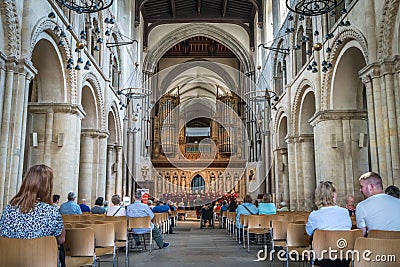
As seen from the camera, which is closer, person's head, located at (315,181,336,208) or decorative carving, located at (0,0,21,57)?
person's head, located at (315,181,336,208)

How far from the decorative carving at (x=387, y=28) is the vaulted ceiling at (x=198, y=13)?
17.3 meters

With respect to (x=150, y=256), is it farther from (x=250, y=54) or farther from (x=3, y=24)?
(x=250, y=54)

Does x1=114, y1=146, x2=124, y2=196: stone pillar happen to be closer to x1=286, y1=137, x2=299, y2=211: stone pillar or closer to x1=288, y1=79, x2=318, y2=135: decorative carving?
x1=286, y1=137, x2=299, y2=211: stone pillar

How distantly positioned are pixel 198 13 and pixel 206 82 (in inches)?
435

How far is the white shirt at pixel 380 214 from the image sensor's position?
3.64m

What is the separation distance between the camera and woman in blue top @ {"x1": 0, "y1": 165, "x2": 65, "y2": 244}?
2986 mm

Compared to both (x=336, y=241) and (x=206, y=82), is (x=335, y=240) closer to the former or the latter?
(x=336, y=241)

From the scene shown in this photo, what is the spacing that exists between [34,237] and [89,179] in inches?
456

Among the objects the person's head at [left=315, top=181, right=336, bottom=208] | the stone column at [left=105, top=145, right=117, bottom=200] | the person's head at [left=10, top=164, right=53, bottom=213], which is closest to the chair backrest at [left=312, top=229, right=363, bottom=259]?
the person's head at [left=315, top=181, right=336, bottom=208]

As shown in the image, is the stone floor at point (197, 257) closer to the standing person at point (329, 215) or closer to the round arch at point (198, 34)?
the standing person at point (329, 215)

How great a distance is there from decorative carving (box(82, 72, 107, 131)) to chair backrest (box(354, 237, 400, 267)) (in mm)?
11309

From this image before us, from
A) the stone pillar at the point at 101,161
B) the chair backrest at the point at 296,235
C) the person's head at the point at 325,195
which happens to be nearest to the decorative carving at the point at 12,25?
the chair backrest at the point at 296,235

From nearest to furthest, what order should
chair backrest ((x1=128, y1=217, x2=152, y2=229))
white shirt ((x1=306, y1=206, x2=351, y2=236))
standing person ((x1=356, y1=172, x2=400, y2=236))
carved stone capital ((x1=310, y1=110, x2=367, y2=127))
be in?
standing person ((x1=356, y1=172, x2=400, y2=236))
white shirt ((x1=306, y1=206, x2=351, y2=236))
chair backrest ((x1=128, y1=217, x2=152, y2=229))
carved stone capital ((x1=310, y1=110, x2=367, y2=127))

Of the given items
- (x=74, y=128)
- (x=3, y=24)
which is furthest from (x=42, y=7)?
(x=74, y=128)
